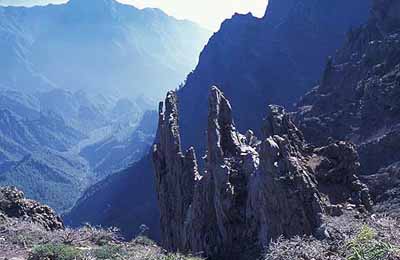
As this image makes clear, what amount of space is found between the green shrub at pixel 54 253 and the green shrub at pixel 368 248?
4893mm

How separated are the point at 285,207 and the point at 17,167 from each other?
139 m

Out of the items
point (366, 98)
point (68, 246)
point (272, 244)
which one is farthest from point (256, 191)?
point (366, 98)

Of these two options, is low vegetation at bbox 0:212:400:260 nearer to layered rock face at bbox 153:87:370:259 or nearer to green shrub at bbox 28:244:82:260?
green shrub at bbox 28:244:82:260

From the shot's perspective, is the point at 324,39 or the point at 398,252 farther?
the point at 324,39

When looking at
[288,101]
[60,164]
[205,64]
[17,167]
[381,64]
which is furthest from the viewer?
[60,164]

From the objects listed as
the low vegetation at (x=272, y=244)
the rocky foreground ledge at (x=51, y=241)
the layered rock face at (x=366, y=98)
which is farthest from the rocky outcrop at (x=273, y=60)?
the low vegetation at (x=272, y=244)

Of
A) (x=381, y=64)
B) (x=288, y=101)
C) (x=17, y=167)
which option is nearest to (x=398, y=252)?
(x=381, y=64)

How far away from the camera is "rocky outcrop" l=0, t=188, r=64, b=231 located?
58.4 feet

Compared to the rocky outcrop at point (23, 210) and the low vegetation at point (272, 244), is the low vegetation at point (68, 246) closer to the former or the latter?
the low vegetation at point (272, 244)

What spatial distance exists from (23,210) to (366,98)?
1365 inches

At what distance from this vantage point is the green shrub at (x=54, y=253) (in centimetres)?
1140

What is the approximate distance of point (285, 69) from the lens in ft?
308

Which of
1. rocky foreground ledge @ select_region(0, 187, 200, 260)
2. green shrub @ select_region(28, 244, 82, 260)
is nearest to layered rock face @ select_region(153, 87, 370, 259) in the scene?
rocky foreground ledge @ select_region(0, 187, 200, 260)

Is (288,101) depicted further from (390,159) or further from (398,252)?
(398,252)
